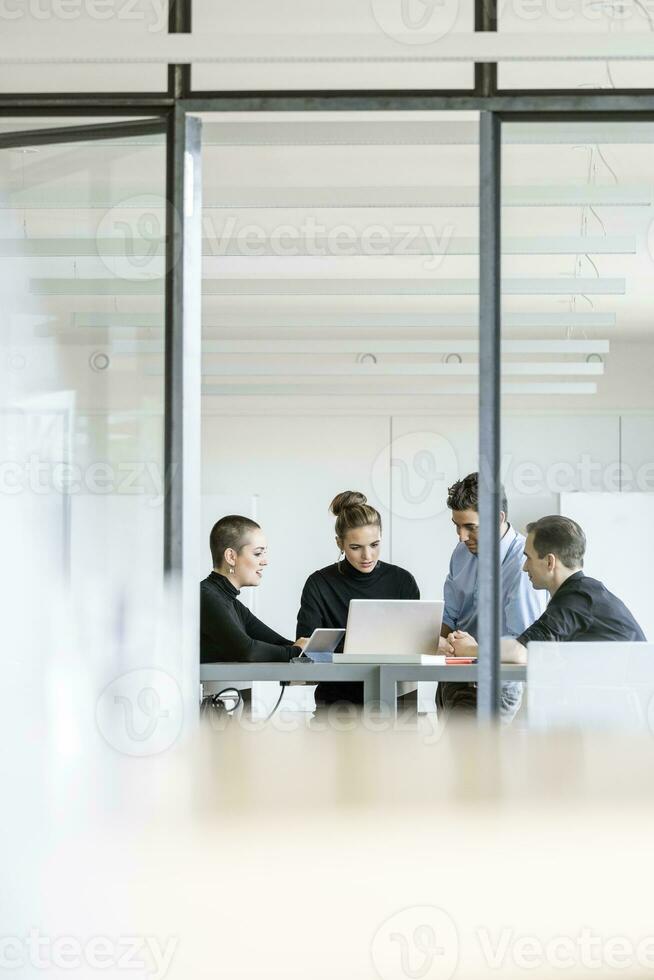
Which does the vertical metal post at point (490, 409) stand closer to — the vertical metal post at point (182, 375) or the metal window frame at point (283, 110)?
the metal window frame at point (283, 110)

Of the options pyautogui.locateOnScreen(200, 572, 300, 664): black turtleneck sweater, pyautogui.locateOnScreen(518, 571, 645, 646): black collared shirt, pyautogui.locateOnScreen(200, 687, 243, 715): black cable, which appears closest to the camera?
pyautogui.locateOnScreen(518, 571, 645, 646): black collared shirt

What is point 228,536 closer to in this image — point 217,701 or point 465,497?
point 217,701

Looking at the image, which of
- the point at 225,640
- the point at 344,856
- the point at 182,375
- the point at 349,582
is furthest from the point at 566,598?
the point at 349,582

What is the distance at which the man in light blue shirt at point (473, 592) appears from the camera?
127 inches

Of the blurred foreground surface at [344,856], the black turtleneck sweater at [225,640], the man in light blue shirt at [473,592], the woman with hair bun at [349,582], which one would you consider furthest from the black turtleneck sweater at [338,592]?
the blurred foreground surface at [344,856]

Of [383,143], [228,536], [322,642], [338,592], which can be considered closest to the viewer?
[383,143]

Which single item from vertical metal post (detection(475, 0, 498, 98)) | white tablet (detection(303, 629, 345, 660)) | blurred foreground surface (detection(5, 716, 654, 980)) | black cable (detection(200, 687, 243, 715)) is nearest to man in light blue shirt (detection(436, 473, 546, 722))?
blurred foreground surface (detection(5, 716, 654, 980))

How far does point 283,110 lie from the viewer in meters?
3.28

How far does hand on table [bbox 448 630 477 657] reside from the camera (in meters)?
4.39

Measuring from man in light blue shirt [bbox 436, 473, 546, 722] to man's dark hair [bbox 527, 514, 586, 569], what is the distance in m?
0.05

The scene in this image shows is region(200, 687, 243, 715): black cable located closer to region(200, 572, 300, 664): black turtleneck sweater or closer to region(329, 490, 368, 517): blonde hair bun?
region(200, 572, 300, 664): black turtleneck sweater

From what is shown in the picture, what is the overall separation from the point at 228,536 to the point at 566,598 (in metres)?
1.78

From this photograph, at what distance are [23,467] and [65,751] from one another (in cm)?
78

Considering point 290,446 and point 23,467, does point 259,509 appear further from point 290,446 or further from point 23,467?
point 23,467
